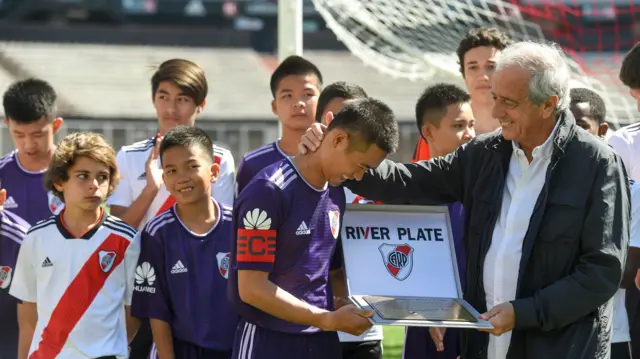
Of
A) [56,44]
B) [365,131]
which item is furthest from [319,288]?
[56,44]

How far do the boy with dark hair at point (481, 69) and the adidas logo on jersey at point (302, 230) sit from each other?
1.48m

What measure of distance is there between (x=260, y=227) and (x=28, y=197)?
2.02 meters

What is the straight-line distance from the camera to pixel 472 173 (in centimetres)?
351

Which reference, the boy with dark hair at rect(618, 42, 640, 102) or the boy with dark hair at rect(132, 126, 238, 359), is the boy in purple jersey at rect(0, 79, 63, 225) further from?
the boy with dark hair at rect(618, 42, 640, 102)

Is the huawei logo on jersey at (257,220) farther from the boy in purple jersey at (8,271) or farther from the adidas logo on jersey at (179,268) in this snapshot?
the boy in purple jersey at (8,271)

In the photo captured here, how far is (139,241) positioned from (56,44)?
20486 millimetres

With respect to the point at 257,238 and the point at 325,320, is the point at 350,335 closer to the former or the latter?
the point at 325,320

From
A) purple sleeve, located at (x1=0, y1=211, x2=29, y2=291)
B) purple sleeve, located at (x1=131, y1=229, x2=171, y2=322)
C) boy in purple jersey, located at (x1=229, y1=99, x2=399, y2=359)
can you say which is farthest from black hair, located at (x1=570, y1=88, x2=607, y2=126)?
purple sleeve, located at (x1=0, y1=211, x2=29, y2=291)

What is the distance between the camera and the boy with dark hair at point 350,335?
427 centimetres

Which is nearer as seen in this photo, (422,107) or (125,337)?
(125,337)

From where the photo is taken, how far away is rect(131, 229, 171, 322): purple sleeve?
398 centimetres

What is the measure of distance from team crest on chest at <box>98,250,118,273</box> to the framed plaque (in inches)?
44.4

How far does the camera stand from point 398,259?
347cm

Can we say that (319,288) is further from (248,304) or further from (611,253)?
(611,253)
